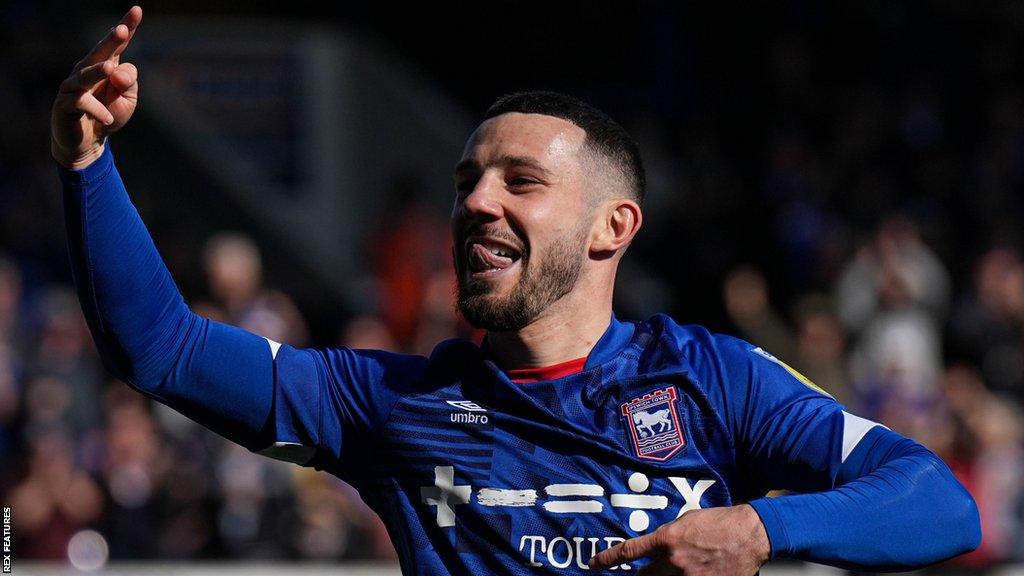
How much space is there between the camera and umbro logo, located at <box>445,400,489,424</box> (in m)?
3.56

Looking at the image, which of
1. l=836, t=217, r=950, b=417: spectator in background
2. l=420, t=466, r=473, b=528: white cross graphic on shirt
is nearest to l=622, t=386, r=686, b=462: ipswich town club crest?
l=420, t=466, r=473, b=528: white cross graphic on shirt

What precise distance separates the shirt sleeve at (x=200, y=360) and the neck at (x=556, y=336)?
0.74 ft

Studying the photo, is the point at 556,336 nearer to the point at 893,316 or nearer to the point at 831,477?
the point at 831,477

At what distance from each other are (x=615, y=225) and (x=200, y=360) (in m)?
1.09

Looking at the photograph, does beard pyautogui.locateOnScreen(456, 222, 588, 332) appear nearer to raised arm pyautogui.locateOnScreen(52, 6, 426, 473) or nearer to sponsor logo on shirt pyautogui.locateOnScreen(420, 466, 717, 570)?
raised arm pyautogui.locateOnScreen(52, 6, 426, 473)

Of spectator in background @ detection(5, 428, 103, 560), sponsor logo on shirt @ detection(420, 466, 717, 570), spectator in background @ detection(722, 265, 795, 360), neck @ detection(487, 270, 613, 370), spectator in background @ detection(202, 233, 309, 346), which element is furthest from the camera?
spectator in background @ detection(722, 265, 795, 360)

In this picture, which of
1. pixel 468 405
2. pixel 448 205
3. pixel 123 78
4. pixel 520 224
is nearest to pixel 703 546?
pixel 468 405

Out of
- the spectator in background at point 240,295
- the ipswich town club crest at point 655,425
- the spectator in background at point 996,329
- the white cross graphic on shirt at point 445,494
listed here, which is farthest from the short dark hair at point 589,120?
the spectator in background at point 996,329

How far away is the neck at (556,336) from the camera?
371 centimetres

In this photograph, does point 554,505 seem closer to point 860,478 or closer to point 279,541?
point 860,478

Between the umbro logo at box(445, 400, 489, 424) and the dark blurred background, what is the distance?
4637 mm

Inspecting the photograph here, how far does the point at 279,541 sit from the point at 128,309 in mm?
5158

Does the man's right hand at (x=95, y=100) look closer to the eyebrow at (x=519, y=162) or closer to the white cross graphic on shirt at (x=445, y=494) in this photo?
the eyebrow at (x=519, y=162)

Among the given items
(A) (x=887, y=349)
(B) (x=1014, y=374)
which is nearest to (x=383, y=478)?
(A) (x=887, y=349)
